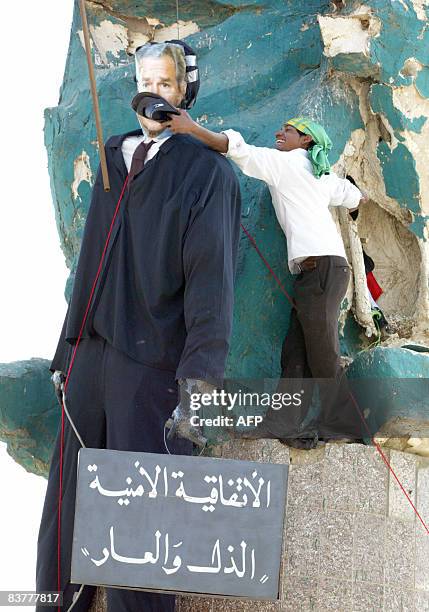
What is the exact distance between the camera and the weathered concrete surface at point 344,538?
548cm

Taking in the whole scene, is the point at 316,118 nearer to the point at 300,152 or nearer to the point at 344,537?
the point at 300,152

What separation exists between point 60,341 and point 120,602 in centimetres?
100

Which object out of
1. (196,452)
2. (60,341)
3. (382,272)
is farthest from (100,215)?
(382,272)

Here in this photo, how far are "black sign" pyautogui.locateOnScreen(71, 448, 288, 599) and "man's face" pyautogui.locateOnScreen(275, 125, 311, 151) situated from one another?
1.42 metres

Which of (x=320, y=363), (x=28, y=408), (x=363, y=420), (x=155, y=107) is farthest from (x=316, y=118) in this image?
(x=28, y=408)

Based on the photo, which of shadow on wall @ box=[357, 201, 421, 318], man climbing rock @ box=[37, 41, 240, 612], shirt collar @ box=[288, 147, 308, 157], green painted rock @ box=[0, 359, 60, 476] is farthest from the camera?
shadow on wall @ box=[357, 201, 421, 318]

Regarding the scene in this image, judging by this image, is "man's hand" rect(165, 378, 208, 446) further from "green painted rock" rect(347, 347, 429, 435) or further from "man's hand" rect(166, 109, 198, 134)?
"man's hand" rect(166, 109, 198, 134)

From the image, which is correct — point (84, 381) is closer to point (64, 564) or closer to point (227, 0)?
point (64, 564)

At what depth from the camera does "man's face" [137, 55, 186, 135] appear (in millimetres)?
5656

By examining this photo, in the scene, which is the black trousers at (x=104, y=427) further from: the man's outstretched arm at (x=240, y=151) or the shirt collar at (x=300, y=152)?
the shirt collar at (x=300, y=152)

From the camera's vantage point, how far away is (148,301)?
540 cm

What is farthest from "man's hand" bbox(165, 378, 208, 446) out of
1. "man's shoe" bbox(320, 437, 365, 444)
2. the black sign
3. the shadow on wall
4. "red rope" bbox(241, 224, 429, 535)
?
the shadow on wall

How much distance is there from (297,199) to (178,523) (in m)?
1.41

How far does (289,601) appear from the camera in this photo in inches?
215
